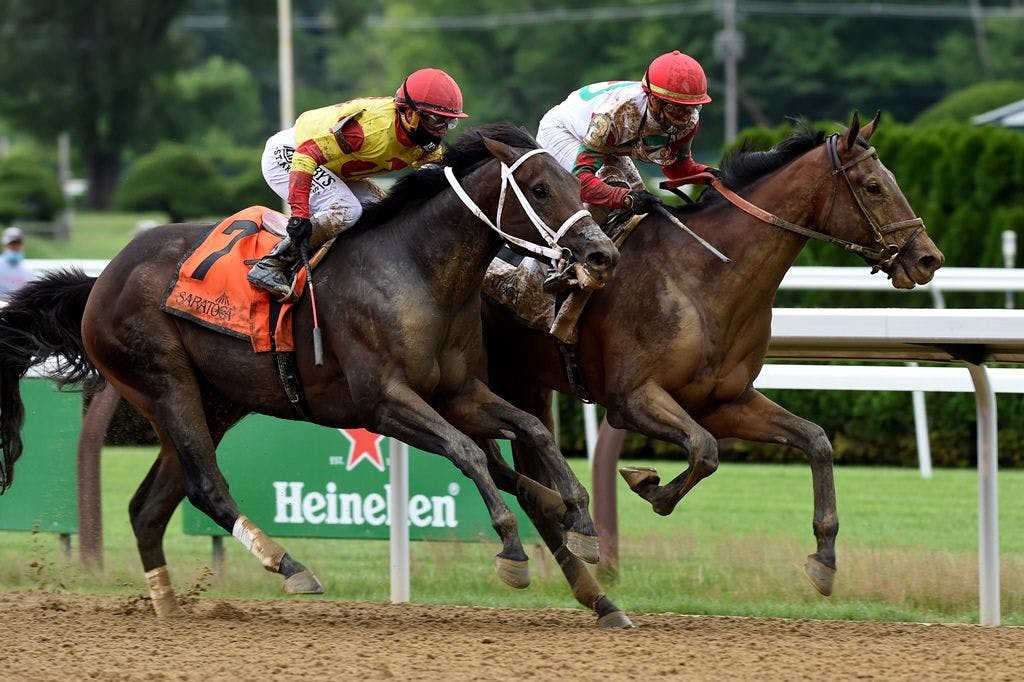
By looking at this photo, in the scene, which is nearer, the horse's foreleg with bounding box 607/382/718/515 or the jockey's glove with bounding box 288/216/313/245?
the horse's foreleg with bounding box 607/382/718/515

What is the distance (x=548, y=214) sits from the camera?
5.01 m

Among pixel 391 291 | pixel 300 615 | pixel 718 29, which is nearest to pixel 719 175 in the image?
pixel 391 291

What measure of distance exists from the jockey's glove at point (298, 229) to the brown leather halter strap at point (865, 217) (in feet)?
4.72

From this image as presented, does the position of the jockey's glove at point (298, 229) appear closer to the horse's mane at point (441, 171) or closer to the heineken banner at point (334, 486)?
the horse's mane at point (441, 171)

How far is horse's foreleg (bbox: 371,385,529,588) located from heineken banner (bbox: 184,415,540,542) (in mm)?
1326

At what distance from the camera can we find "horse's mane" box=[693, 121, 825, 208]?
5.46 m

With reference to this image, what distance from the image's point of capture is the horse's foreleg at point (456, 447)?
500cm

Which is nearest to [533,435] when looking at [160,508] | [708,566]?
[160,508]

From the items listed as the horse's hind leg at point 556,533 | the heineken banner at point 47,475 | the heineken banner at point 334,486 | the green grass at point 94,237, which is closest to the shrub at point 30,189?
the green grass at point 94,237

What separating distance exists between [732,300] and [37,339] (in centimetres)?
268

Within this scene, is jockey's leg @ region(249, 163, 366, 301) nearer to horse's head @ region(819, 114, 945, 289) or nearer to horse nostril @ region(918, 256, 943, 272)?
horse's head @ region(819, 114, 945, 289)

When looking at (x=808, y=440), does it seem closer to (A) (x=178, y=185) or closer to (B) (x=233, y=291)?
(B) (x=233, y=291)

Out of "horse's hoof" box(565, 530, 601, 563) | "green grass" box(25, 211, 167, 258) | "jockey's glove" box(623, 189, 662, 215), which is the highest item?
"green grass" box(25, 211, 167, 258)

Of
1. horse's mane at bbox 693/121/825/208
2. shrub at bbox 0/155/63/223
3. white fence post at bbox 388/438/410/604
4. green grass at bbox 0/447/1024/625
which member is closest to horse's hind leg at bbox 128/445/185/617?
green grass at bbox 0/447/1024/625
